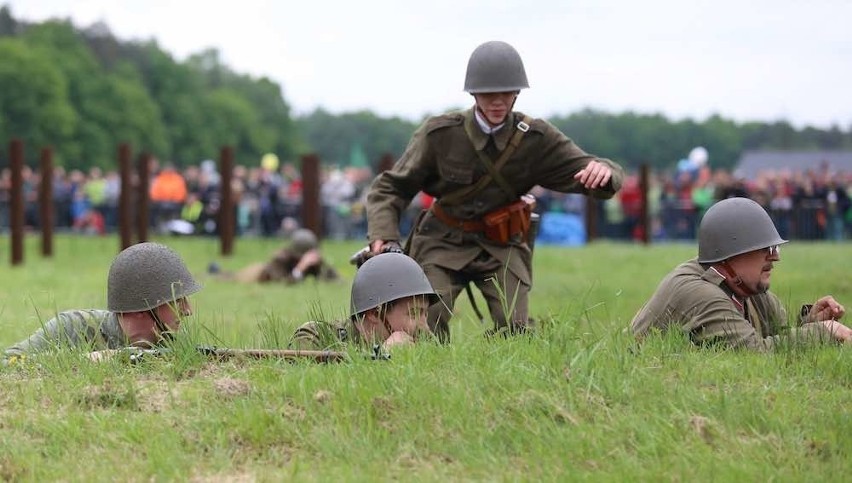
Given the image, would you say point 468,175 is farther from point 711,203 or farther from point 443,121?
point 711,203

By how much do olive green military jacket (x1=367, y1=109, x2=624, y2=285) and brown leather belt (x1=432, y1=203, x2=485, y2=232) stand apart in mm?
26

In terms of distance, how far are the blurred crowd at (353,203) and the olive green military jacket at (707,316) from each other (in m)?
21.3

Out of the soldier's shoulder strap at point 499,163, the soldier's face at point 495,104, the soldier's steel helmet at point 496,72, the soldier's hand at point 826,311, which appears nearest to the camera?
the soldier's hand at point 826,311

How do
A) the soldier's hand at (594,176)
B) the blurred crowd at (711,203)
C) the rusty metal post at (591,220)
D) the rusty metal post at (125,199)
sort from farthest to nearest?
the rusty metal post at (591,220)
the blurred crowd at (711,203)
the rusty metal post at (125,199)
the soldier's hand at (594,176)

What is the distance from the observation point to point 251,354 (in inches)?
287

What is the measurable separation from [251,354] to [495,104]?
2858mm

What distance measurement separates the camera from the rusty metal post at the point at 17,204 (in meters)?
27.0

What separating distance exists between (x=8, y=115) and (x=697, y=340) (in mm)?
81293

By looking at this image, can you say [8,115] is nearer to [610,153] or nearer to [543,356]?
[610,153]

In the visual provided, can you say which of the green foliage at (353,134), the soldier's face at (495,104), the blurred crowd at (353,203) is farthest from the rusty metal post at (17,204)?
the green foliage at (353,134)

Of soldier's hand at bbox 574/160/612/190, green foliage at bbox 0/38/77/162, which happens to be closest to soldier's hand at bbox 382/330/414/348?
soldier's hand at bbox 574/160/612/190

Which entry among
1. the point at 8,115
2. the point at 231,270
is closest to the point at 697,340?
the point at 231,270

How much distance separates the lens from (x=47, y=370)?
728cm

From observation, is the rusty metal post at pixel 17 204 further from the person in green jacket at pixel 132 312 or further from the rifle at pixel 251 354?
the rifle at pixel 251 354
